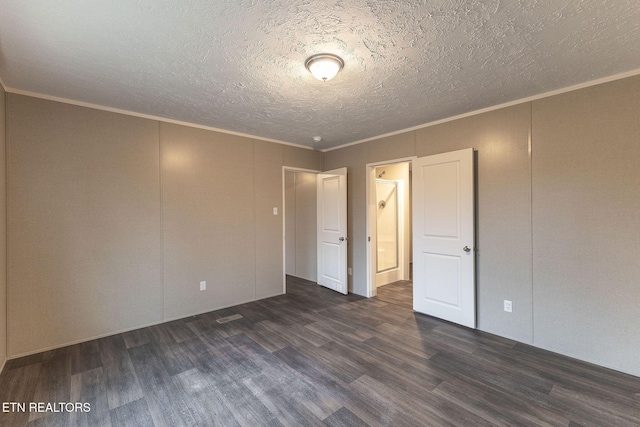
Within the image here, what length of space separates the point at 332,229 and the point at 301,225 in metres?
1.10

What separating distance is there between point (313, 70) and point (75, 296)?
330 cm

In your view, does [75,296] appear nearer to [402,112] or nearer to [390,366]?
[390,366]

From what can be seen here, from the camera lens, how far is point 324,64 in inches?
80.7

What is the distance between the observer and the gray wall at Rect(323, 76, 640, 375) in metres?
2.34

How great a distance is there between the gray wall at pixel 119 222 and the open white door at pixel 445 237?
2.38 m

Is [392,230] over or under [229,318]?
→ over

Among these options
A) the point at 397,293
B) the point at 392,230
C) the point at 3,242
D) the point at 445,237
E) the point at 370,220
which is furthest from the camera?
the point at 392,230

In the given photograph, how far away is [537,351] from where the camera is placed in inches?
106

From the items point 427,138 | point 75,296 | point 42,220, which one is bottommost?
point 75,296

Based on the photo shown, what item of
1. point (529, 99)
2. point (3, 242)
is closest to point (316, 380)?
point (3, 242)

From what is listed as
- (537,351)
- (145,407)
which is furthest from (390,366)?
(145,407)

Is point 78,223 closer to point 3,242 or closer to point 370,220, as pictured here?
point 3,242

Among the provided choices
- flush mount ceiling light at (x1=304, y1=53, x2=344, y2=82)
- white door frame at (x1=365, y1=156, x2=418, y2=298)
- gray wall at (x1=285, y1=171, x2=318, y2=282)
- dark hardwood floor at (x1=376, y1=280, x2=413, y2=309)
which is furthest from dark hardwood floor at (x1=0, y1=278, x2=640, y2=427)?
flush mount ceiling light at (x1=304, y1=53, x2=344, y2=82)

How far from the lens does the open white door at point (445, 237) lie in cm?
320
